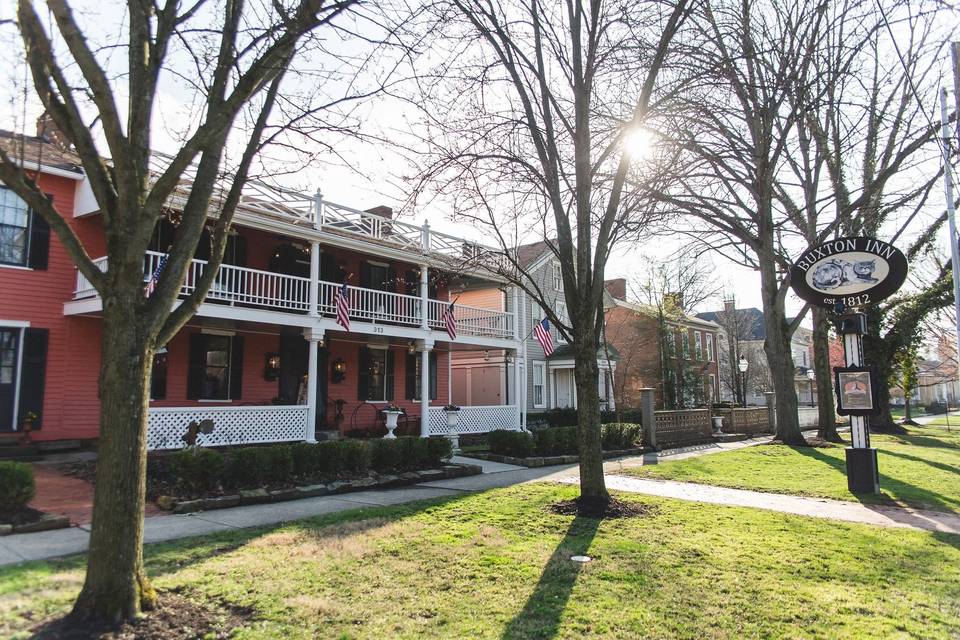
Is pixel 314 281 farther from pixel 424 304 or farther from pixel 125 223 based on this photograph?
pixel 125 223

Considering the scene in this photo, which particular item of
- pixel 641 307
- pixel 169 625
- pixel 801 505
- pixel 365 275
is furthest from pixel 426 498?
pixel 641 307

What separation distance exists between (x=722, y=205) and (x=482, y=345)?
27.8 ft

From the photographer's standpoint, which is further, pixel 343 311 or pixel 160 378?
pixel 343 311

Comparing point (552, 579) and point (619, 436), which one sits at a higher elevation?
point (619, 436)

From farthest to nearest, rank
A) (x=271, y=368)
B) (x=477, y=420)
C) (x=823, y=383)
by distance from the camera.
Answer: (x=823, y=383), (x=477, y=420), (x=271, y=368)

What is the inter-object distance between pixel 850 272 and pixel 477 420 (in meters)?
11.3

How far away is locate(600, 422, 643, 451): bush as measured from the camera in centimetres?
1630

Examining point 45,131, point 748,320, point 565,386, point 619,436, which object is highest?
point 748,320

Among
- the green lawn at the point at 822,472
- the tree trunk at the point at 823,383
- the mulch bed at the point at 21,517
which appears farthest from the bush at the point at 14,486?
the tree trunk at the point at 823,383

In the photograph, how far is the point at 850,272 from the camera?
1050cm

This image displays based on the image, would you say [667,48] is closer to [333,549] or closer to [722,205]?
[333,549]

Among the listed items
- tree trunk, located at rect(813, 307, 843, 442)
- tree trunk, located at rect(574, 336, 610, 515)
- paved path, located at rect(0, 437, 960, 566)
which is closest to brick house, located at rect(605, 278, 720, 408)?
tree trunk, located at rect(813, 307, 843, 442)

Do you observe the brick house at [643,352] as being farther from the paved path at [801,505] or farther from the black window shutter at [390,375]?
the paved path at [801,505]

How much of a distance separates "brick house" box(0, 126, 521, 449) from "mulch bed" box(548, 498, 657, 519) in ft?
12.9
